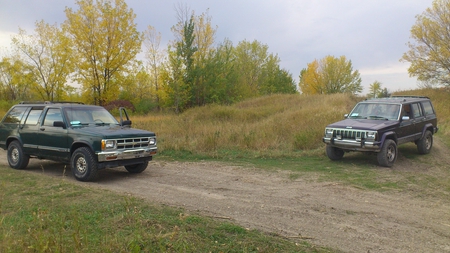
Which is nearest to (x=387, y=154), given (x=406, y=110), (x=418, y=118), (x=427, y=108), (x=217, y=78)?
(x=406, y=110)

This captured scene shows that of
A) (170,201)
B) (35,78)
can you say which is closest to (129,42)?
(35,78)

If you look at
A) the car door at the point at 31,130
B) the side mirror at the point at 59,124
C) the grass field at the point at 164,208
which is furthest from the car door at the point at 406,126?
the car door at the point at 31,130

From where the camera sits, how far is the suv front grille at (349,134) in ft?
33.9

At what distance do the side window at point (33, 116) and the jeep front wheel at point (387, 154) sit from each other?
9778 millimetres

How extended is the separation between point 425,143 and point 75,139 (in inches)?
448

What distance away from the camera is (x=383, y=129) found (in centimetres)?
1034

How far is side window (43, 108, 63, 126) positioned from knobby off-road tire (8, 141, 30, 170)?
1.22m

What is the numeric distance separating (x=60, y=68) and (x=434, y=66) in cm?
3189

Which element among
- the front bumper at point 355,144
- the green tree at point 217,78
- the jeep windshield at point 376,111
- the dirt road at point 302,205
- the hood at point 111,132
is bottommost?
the dirt road at point 302,205

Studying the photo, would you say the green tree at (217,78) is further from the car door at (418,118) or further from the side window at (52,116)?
the side window at (52,116)

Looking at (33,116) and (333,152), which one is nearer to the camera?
(33,116)

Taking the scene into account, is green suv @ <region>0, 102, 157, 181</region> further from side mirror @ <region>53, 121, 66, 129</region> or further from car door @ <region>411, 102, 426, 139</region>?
car door @ <region>411, 102, 426, 139</region>

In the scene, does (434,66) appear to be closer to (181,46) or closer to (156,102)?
(181,46)

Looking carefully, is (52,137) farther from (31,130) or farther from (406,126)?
(406,126)
